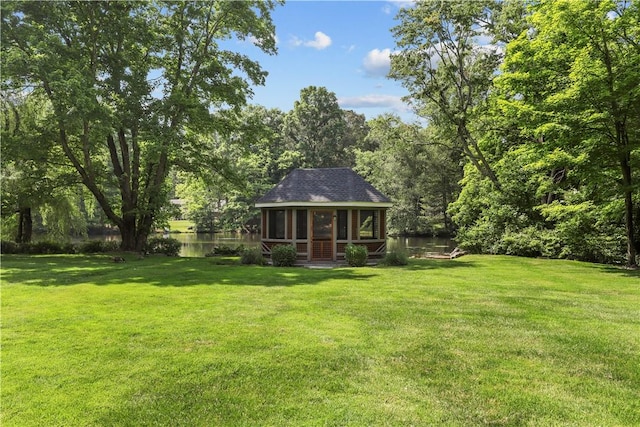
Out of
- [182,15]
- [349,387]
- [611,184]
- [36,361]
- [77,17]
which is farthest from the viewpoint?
[182,15]

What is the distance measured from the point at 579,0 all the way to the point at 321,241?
466 inches

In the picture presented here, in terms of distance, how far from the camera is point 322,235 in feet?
61.3

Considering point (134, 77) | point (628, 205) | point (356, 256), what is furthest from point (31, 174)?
point (628, 205)

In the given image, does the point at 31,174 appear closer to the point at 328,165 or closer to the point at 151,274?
the point at 151,274

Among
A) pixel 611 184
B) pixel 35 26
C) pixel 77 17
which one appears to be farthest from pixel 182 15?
pixel 611 184

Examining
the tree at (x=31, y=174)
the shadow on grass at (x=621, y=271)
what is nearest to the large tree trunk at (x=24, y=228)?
the tree at (x=31, y=174)

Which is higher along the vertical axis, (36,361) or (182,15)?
(182,15)

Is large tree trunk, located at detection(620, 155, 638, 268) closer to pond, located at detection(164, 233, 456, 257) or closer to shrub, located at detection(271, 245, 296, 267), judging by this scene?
shrub, located at detection(271, 245, 296, 267)

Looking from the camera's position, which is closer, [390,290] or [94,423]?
[94,423]

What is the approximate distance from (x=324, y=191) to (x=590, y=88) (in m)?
9.96

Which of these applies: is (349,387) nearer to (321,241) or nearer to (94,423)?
(94,423)

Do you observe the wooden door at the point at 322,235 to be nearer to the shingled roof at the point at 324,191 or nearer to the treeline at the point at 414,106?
the shingled roof at the point at 324,191

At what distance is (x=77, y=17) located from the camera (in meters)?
18.1

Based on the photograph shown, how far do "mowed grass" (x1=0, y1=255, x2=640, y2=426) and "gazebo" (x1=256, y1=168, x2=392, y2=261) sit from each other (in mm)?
8024
